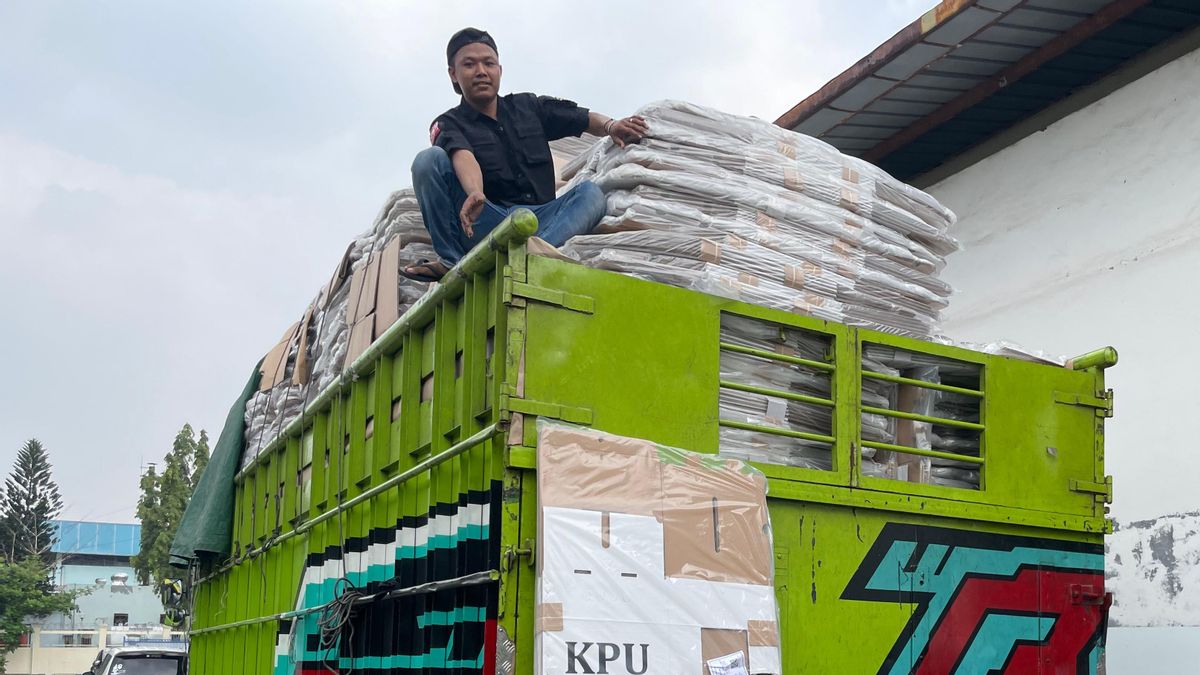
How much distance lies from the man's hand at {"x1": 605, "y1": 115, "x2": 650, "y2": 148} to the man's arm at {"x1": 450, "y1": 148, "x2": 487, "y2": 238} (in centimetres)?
55

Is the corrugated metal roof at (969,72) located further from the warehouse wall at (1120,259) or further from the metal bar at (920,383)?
the metal bar at (920,383)

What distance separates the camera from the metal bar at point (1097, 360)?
180 inches

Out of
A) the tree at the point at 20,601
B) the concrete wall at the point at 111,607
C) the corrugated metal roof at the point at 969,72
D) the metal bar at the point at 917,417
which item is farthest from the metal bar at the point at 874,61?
the concrete wall at the point at 111,607

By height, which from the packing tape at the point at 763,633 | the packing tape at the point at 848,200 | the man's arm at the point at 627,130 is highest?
the man's arm at the point at 627,130

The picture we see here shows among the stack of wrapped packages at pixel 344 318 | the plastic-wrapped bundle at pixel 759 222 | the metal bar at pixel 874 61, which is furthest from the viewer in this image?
the metal bar at pixel 874 61

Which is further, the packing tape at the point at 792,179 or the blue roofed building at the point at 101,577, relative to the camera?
the blue roofed building at the point at 101,577

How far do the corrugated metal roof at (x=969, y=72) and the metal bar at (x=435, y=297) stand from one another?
495 cm

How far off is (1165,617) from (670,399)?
475 cm

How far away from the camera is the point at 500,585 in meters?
3.24

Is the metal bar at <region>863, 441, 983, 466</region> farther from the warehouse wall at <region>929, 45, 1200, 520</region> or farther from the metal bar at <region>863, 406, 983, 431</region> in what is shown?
the warehouse wall at <region>929, 45, 1200, 520</region>

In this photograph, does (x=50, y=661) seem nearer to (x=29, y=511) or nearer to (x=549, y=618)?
(x=29, y=511)

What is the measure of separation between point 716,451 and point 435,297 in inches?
44.0

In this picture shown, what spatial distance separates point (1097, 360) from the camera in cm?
459

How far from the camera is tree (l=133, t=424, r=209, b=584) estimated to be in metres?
44.1
